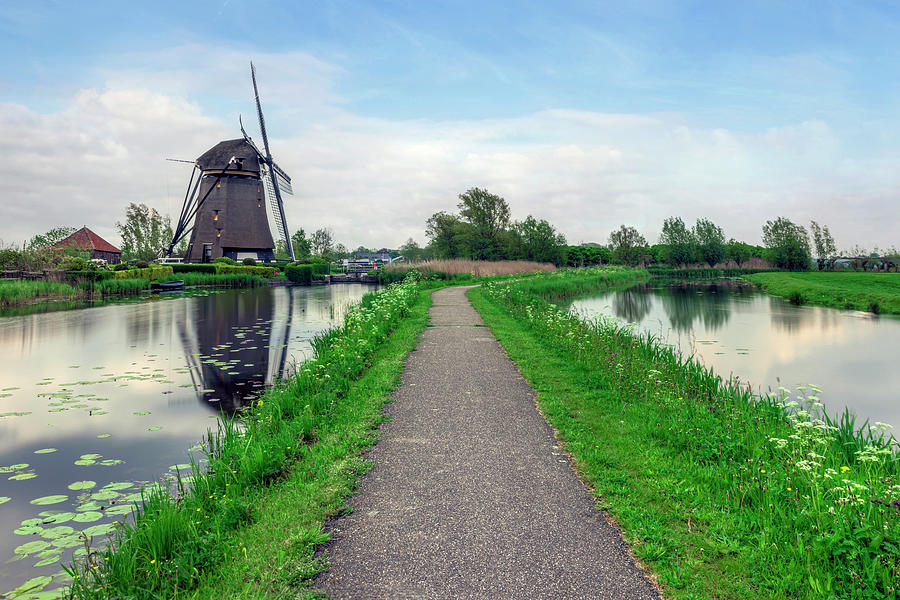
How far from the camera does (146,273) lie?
33.9m

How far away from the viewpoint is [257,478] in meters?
4.27

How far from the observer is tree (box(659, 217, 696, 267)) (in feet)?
213

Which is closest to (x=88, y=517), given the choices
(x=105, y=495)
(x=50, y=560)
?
(x=105, y=495)

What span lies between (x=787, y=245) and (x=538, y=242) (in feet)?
106

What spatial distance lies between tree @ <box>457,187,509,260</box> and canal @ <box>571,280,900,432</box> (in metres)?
26.5

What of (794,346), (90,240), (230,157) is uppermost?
(230,157)

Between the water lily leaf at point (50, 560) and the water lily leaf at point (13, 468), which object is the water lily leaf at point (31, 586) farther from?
the water lily leaf at point (13, 468)

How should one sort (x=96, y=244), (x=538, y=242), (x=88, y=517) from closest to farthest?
(x=88, y=517) → (x=538, y=242) → (x=96, y=244)

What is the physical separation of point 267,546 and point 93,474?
310 cm

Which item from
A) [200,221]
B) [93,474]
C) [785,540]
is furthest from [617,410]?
[200,221]

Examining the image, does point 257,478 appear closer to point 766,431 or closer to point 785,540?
point 785,540

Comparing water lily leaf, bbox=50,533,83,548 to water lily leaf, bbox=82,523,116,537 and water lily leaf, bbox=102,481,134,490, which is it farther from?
water lily leaf, bbox=102,481,134,490

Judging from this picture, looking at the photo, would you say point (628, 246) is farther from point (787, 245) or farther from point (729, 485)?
point (729, 485)

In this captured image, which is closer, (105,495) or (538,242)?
(105,495)
